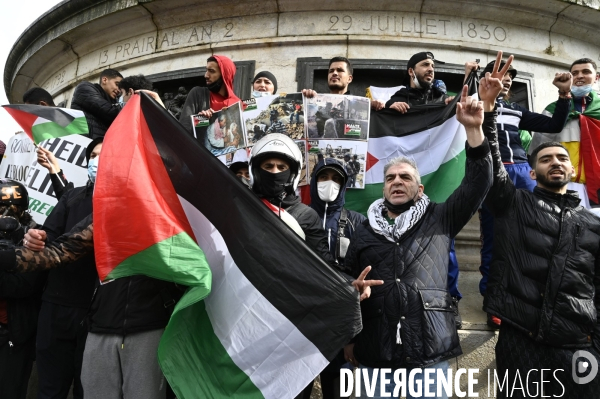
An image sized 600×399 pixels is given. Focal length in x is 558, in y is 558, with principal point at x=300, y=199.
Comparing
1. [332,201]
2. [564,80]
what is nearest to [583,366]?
[332,201]

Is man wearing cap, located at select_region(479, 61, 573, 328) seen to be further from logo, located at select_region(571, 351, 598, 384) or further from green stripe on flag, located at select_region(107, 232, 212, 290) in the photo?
green stripe on flag, located at select_region(107, 232, 212, 290)

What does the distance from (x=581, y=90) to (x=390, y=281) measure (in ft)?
12.9

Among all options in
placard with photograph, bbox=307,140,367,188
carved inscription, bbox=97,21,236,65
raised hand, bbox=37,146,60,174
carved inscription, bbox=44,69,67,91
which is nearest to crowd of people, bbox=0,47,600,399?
raised hand, bbox=37,146,60,174

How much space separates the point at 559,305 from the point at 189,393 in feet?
7.69

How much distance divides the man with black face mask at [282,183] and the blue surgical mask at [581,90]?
12.5ft

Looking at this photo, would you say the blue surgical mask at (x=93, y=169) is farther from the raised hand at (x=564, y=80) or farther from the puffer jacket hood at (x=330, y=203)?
the raised hand at (x=564, y=80)

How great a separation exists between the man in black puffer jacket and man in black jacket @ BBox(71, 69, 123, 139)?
14.5 ft

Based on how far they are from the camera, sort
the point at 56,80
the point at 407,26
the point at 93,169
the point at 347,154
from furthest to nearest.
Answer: the point at 56,80 < the point at 407,26 < the point at 347,154 < the point at 93,169

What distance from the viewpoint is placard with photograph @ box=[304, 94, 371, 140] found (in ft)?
18.4

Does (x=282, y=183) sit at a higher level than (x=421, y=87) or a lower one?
lower

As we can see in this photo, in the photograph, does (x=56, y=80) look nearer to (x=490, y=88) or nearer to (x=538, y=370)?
(x=490, y=88)

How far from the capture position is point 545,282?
360 cm

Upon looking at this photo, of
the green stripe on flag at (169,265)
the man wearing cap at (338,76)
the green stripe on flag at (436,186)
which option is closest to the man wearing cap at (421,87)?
the man wearing cap at (338,76)

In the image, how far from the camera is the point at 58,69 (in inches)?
388
